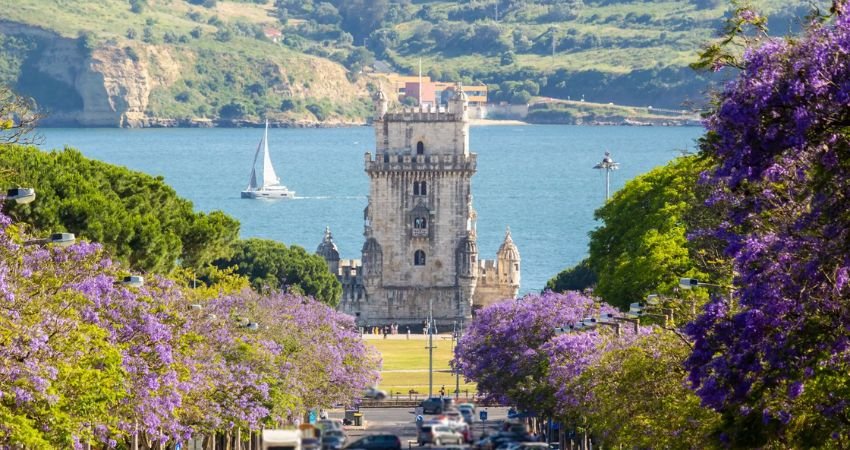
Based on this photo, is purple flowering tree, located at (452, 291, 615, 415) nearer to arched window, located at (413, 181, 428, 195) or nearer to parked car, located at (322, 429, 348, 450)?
parked car, located at (322, 429, 348, 450)

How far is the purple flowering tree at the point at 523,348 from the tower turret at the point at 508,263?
7959 centimetres

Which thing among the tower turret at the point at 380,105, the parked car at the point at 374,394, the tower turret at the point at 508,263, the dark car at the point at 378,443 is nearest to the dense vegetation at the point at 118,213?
the parked car at the point at 374,394

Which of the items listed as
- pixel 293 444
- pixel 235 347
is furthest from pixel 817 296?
pixel 235 347

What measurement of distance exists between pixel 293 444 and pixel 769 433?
9764mm

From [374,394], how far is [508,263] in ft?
243

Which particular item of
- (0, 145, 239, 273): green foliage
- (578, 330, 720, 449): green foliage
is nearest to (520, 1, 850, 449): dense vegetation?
(578, 330, 720, 449): green foliage

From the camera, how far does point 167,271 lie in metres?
101

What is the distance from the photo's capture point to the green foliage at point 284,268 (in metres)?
174

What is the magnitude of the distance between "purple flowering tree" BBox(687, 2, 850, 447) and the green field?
8502 centimetres

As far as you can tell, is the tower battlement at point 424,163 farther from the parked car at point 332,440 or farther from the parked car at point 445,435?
the parked car at point 332,440

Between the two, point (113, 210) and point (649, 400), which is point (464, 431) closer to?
point (649, 400)

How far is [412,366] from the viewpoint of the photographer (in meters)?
149

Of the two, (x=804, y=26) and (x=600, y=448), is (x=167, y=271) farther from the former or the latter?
(x=804, y=26)

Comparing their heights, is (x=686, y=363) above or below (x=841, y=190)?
below
